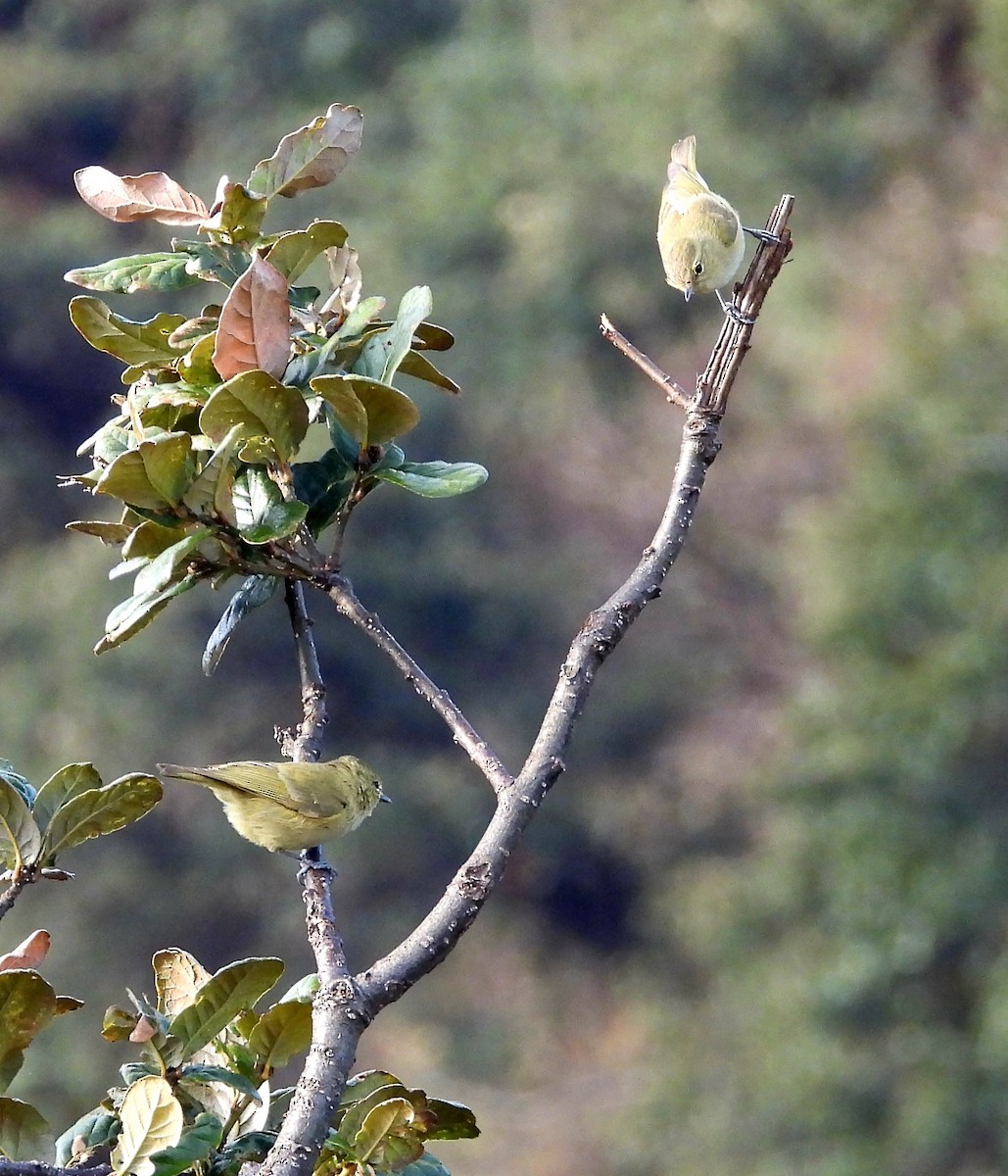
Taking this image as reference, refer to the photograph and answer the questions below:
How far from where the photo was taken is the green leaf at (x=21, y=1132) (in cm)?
112

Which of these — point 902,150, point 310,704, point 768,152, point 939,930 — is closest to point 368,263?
point 768,152

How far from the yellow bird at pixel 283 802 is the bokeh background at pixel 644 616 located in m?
8.51

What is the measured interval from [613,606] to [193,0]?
20067 mm

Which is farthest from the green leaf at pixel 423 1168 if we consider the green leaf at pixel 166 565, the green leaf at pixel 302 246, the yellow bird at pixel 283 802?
the yellow bird at pixel 283 802

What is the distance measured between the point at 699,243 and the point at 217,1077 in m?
3.66

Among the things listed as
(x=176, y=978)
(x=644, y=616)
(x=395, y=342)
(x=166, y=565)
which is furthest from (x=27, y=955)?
(x=644, y=616)

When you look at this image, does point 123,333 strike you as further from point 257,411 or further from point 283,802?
point 283,802

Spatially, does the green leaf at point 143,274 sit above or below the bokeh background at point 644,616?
below

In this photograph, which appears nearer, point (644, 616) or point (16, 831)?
point (16, 831)

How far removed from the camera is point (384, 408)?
4.16 ft

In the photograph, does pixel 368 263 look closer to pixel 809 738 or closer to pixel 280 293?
pixel 809 738

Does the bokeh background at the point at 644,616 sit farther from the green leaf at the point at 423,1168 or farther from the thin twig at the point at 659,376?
the green leaf at the point at 423,1168

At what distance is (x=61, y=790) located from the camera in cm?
121

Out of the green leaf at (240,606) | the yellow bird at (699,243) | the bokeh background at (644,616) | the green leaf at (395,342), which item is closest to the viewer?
the green leaf at (395,342)
